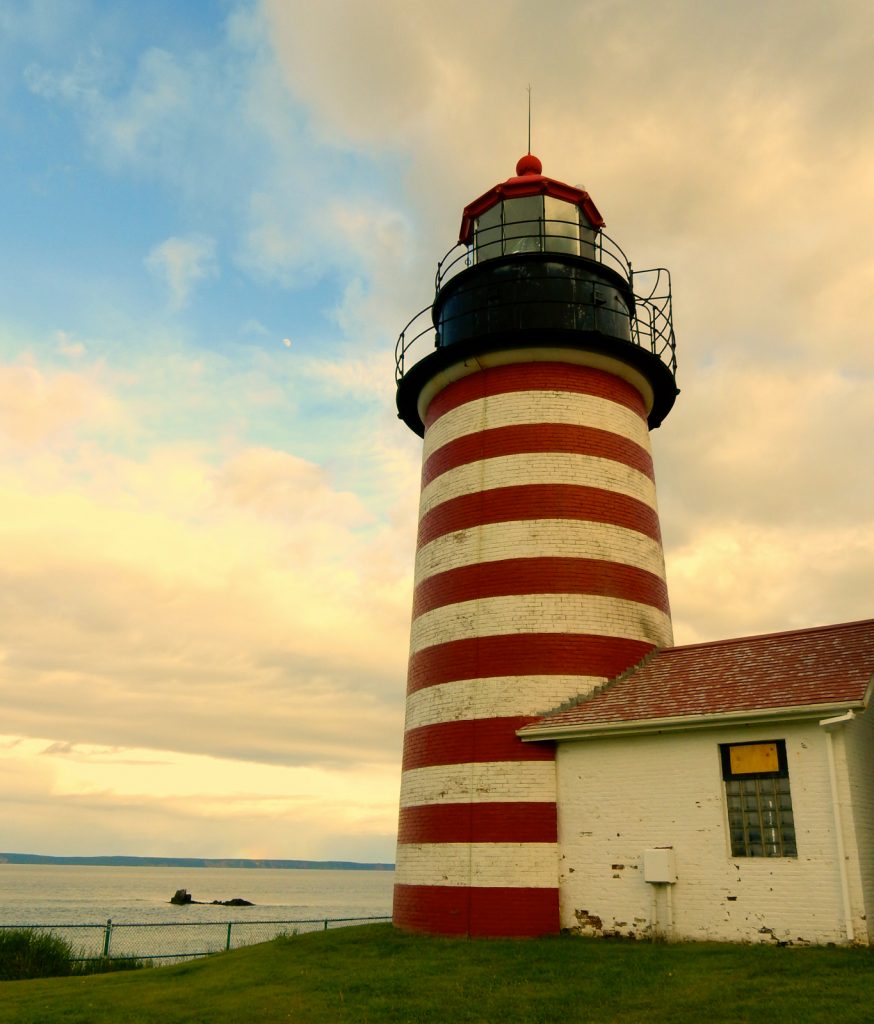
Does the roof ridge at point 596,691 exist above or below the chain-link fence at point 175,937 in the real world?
above

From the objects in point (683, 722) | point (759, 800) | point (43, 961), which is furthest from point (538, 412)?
point (43, 961)

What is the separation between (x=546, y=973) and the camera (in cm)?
1174

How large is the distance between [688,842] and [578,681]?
3.49 meters

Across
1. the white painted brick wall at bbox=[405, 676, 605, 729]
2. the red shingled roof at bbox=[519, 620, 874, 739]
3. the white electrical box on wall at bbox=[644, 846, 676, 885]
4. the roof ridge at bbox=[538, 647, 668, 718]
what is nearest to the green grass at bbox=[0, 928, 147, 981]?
the white painted brick wall at bbox=[405, 676, 605, 729]

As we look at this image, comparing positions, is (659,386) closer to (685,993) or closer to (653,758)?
(653,758)

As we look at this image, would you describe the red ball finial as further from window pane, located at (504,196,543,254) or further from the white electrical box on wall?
the white electrical box on wall

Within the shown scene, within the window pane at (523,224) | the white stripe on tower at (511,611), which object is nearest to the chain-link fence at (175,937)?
the white stripe on tower at (511,611)

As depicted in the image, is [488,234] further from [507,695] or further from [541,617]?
[507,695]

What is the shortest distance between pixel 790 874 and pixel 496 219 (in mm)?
14877

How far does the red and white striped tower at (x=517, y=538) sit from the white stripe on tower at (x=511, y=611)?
1.4 inches

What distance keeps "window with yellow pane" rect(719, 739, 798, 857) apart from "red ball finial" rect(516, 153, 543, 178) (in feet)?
45.8

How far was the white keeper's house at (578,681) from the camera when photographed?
13.3m

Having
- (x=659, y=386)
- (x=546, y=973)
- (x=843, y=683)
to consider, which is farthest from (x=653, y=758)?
(x=659, y=386)

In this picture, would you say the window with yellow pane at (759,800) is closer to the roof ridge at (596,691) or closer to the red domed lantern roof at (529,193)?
Answer: the roof ridge at (596,691)
